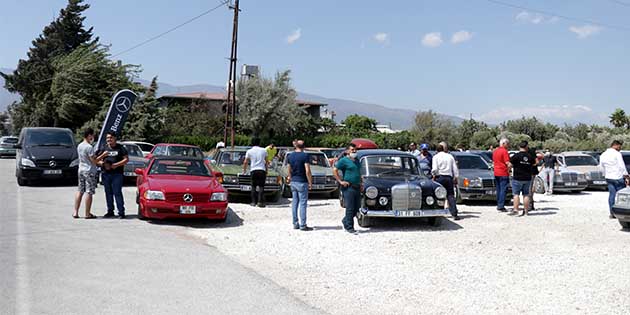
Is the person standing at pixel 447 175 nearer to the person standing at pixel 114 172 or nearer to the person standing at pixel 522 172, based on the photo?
the person standing at pixel 522 172

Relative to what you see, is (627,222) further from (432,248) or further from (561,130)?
(561,130)

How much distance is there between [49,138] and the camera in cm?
1903

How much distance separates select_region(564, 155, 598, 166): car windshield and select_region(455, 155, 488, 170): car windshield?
253 inches

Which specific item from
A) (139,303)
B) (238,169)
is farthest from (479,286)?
(238,169)

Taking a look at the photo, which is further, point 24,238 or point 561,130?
point 561,130

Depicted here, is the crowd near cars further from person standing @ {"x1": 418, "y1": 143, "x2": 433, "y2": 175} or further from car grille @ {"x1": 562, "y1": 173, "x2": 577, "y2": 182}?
car grille @ {"x1": 562, "y1": 173, "x2": 577, "y2": 182}

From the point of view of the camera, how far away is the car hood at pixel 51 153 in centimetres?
1781

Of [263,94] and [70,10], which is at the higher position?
[70,10]

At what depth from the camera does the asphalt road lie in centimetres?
554

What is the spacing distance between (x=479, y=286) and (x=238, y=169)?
32.1ft

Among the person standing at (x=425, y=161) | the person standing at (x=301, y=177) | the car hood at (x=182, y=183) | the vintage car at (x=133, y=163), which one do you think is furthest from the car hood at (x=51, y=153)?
the person standing at (x=425, y=161)

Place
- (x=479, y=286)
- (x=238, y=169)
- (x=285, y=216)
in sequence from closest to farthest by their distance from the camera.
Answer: (x=479, y=286) → (x=285, y=216) → (x=238, y=169)

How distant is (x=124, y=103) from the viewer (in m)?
17.7

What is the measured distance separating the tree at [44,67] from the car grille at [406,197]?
44555mm
